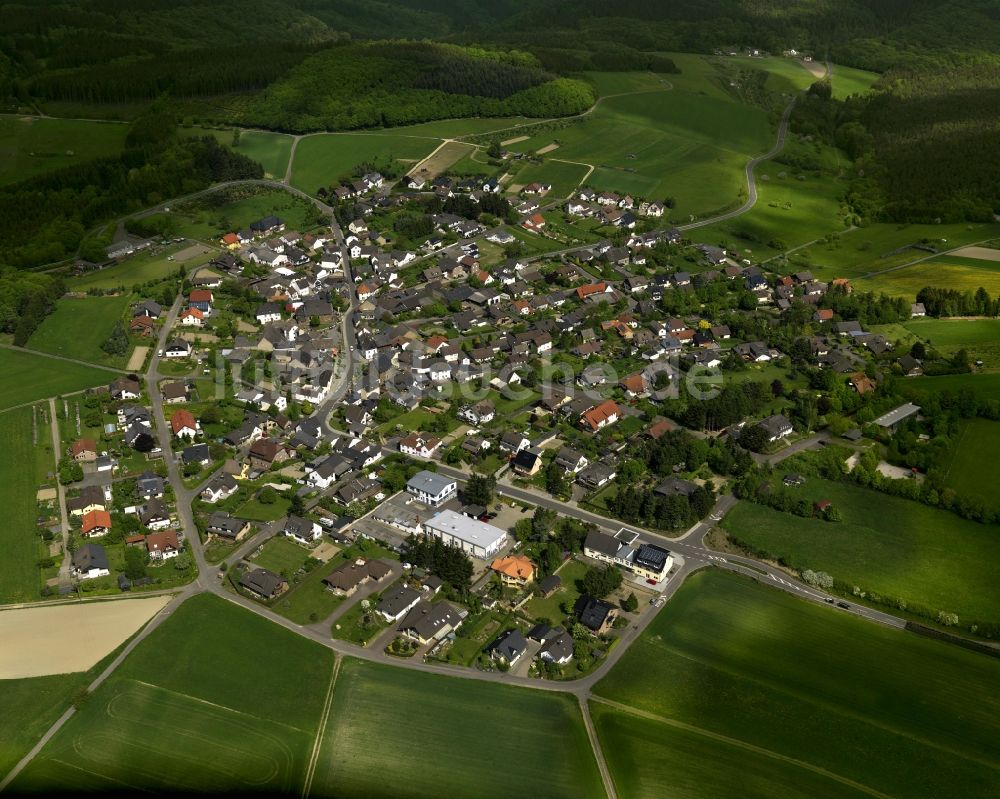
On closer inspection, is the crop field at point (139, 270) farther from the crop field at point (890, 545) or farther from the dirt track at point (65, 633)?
the crop field at point (890, 545)

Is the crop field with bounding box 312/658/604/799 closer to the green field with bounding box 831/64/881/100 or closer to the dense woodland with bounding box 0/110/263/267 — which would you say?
the dense woodland with bounding box 0/110/263/267

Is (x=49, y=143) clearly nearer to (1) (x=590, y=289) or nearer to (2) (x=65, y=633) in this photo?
(1) (x=590, y=289)

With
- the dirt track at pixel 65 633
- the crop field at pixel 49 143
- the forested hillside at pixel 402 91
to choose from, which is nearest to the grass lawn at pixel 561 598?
the dirt track at pixel 65 633

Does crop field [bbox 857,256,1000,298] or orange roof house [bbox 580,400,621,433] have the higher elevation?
crop field [bbox 857,256,1000,298]

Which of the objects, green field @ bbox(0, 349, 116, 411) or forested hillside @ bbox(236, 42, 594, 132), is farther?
forested hillside @ bbox(236, 42, 594, 132)

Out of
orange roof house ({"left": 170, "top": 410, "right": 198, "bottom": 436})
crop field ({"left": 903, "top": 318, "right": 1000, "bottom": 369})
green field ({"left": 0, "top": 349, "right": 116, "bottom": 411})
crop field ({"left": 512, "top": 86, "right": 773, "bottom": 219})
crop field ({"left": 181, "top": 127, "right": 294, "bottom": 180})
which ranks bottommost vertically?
green field ({"left": 0, "top": 349, "right": 116, "bottom": 411})

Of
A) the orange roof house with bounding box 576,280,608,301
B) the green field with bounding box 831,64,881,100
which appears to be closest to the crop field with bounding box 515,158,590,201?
the orange roof house with bounding box 576,280,608,301
